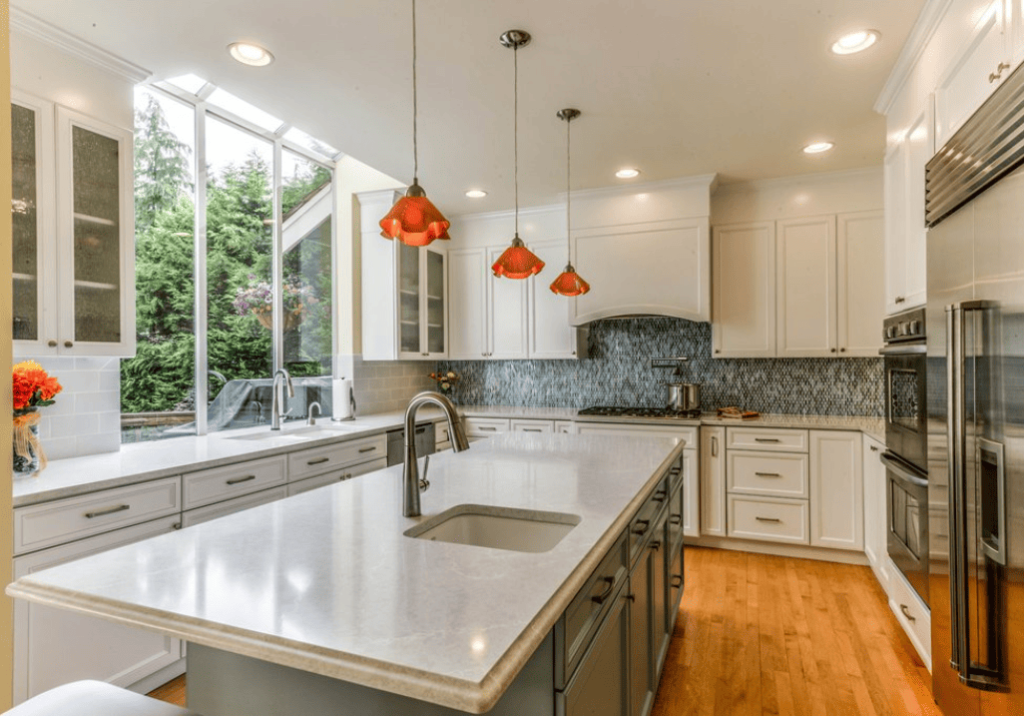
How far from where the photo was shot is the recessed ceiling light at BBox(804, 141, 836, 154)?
10.6 feet

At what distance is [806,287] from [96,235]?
4.03m

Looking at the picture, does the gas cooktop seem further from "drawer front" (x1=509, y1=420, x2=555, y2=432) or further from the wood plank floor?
the wood plank floor

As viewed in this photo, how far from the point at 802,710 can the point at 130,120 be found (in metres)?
3.67

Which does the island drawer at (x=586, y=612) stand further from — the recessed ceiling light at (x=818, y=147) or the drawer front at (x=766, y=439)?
the recessed ceiling light at (x=818, y=147)

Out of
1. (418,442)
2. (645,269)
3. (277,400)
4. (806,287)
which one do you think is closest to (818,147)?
(806,287)

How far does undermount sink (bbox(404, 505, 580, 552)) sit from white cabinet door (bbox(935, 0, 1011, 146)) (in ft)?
5.35

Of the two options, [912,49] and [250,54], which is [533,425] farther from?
[912,49]

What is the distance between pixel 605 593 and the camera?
1.35m

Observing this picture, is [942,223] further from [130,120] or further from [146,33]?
[130,120]

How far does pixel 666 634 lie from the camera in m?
2.33

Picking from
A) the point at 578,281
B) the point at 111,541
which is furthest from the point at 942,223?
the point at 111,541

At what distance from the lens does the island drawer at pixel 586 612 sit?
3.41ft

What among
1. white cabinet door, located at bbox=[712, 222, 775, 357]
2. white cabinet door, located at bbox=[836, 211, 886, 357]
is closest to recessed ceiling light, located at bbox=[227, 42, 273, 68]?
white cabinet door, located at bbox=[712, 222, 775, 357]

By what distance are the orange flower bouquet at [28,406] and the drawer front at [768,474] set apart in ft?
11.9
